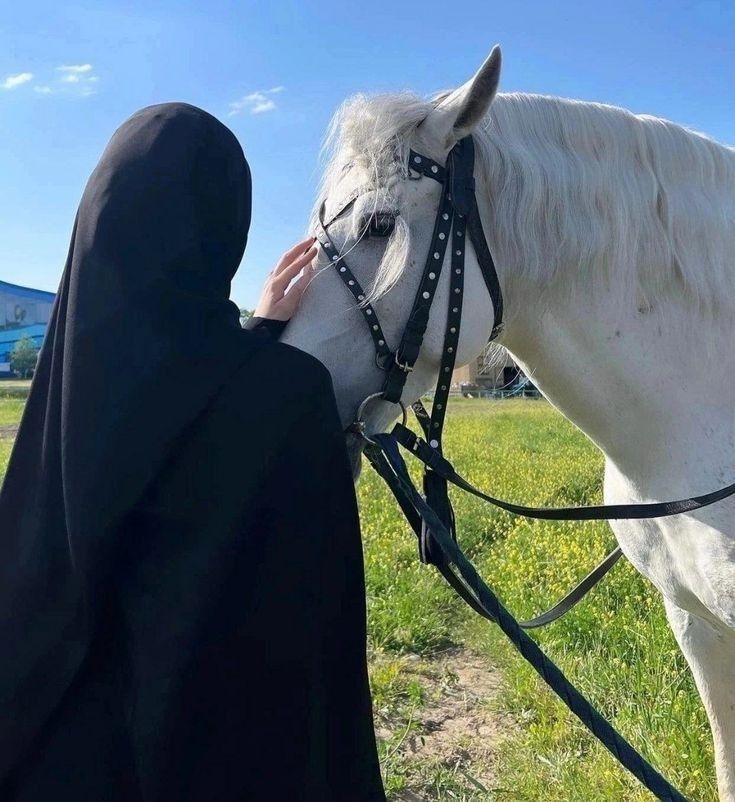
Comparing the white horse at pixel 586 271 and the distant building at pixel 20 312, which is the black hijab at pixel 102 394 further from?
the distant building at pixel 20 312

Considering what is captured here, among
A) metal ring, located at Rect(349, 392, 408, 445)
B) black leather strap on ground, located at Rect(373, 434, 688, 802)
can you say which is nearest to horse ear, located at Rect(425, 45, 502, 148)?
metal ring, located at Rect(349, 392, 408, 445)

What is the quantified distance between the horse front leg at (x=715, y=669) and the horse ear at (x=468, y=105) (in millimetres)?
1640

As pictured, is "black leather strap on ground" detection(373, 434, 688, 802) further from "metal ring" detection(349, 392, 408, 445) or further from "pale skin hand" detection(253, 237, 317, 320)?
"pale skin hand" detection(253, 237, 317, 320)

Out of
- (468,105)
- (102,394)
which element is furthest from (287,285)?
(102,394)

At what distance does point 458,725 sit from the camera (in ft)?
11.5

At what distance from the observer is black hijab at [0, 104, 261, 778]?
114 centimetres

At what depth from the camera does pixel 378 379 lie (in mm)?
1757

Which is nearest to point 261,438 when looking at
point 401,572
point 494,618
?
point 494,618

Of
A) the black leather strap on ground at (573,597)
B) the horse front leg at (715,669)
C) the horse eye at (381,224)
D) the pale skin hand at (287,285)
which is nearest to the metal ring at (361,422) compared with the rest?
the pale skin hand at (287,285)

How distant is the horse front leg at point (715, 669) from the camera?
2.23m

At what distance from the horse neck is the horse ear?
1.31 ft

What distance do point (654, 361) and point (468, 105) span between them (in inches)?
31.9

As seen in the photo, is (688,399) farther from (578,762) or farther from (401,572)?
(401,572)

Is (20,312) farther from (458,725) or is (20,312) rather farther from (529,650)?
(529,650)
